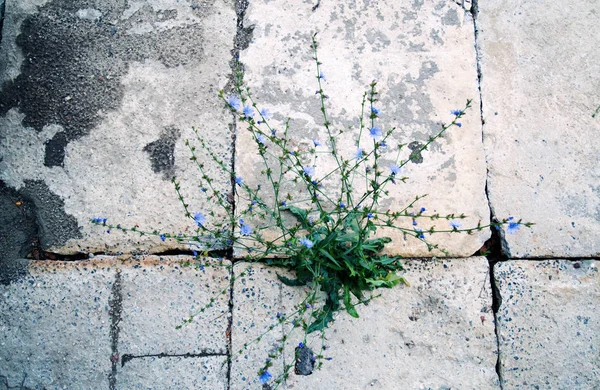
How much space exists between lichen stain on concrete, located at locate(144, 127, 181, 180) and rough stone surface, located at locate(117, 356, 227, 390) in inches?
33.4

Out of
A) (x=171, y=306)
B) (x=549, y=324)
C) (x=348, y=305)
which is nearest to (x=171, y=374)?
(x=171, y=306)

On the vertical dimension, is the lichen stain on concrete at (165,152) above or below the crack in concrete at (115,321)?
above

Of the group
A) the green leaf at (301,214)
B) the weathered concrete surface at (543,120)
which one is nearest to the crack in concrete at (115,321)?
the green leaf at (301,214)

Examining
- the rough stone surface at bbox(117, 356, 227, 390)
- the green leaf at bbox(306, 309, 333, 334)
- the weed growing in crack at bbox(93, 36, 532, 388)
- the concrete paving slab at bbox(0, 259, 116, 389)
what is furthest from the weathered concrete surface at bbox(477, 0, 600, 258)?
the concrete paving slab at bbox(0, 259, 116, 389)

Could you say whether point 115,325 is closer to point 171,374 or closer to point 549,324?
point 171,374

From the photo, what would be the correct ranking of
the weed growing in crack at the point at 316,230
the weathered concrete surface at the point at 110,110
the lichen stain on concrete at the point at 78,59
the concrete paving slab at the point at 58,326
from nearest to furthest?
the weed growing in crack at the point at 316,230
the concrete paving slab at the point at 58,326
the weathered concrete surface at the point at 110,110
the lichen stain on concrete at the point at 78,59

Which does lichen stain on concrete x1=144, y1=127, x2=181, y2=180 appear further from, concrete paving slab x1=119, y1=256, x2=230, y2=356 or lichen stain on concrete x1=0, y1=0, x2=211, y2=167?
concrete paving slab x1=119, y1=256, x2=230, y2=356

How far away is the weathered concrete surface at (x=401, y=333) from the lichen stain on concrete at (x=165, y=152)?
59 centimetres

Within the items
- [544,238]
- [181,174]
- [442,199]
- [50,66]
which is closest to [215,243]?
[181,174]

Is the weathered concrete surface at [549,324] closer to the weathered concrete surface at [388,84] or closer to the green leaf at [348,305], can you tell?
the weathered concrete surface at [388,84]

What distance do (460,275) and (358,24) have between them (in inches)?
54.4

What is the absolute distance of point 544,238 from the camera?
2.43 meters

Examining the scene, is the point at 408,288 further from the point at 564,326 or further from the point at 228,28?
the point at 228,28

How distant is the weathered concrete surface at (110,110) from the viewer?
243 centimetres
